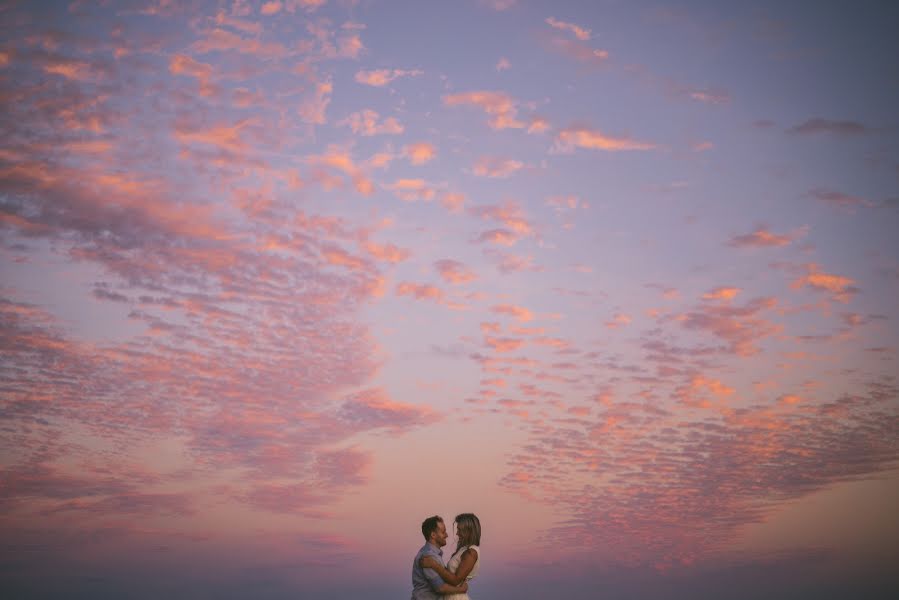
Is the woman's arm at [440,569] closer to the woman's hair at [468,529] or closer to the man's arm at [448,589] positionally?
the man's arm at [448,589]

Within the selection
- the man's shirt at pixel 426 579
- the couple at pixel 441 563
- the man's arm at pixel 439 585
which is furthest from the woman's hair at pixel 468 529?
the man's arm at pixel 439 585

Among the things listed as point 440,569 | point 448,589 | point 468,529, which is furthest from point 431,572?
point 468,529

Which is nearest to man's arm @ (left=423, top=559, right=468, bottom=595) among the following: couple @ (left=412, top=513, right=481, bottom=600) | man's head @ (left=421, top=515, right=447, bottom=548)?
couple @ (left=412, top=513, right=481, bottom=600)

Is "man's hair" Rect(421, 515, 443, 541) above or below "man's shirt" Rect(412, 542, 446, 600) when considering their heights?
above

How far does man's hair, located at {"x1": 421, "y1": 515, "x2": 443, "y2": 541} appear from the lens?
14.4 meters

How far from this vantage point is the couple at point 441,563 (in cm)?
1409

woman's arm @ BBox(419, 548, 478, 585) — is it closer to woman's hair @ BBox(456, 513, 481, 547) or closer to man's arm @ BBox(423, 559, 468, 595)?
man's arm @ BBox(423, 559, 468, 595)

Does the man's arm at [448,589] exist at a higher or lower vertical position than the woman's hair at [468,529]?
lower

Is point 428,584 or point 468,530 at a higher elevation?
point 468,530

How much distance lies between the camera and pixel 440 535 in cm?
1458

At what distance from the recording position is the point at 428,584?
1425 cm

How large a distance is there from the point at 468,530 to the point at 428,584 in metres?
1.25

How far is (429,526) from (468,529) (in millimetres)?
753

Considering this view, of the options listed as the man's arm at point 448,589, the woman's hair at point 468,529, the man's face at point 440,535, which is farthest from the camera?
the man's face at point 440,535
